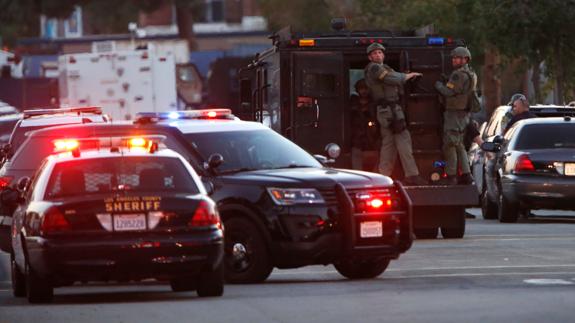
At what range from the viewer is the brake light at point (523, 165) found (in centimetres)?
2648

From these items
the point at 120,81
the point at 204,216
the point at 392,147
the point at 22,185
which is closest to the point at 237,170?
the point at 22,185

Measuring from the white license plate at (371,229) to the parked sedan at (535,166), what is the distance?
9313mm

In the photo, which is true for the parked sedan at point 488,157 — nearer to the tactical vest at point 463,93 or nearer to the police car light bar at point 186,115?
the tactical vest at point 463,93

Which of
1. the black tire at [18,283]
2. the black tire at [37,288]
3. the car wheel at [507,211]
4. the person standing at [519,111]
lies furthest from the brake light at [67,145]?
the person standing at [519,111]

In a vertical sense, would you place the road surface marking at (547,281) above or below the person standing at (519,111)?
below

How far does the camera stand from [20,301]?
52.3 feet

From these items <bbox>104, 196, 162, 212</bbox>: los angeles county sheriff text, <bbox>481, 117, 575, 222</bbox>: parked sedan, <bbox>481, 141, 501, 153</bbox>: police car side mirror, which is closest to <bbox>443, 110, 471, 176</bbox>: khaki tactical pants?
<bbox>481, 117, 575, 222</bbox>: parked sedan

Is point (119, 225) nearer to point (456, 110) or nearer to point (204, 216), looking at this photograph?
point (204, 216)

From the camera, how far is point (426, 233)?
23.6 metres

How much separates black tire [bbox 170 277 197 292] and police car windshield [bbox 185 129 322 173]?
1727 mm

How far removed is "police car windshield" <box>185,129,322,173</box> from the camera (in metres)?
17.8

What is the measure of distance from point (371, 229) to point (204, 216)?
85.8 inches

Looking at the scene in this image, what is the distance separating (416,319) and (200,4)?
80.8 m

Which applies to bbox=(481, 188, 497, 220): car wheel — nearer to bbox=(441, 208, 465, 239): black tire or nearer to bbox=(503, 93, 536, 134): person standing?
bbox=(503, 93, 536, 134): person standing
